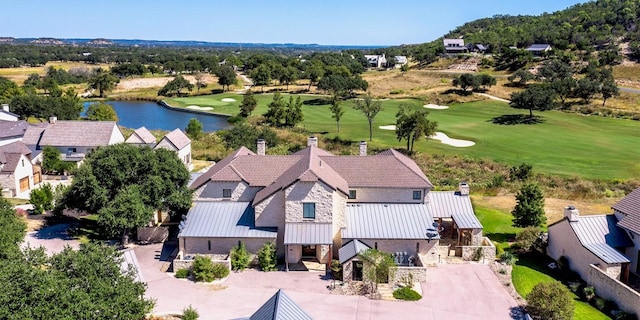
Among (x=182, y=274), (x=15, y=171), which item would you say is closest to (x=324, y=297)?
(x=182, y=274)

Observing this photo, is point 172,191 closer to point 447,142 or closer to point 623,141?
point 447,142

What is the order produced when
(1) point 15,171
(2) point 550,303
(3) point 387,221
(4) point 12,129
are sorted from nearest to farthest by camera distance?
(2) point 550,303, (3) point 387,221, (1) point 15,171, (4) point 12,129

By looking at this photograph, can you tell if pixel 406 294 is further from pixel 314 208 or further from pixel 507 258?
pixel 507 258

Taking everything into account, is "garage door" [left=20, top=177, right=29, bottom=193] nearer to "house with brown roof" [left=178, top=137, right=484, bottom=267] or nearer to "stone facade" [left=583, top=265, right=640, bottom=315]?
"house with brown roof" [left=178, top=137, right=484, bottom=267]

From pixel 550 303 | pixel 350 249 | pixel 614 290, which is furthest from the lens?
pixel 350 249

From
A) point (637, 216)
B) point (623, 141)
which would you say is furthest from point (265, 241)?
point (623, 141)

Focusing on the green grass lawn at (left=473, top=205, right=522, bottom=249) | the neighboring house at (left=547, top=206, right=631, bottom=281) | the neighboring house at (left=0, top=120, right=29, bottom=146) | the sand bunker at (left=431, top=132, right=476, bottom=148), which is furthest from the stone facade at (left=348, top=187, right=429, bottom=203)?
the neighboring house at (left=0, top=120, right=29, bottom=146)

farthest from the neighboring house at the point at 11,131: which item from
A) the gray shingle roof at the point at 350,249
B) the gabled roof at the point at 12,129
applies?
the gray shingle roof at the point at 350,249
